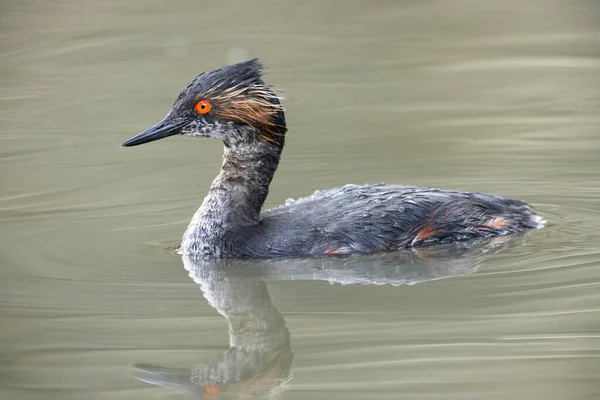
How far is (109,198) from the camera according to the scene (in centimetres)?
951

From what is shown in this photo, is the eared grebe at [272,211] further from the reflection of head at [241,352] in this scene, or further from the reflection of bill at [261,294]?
the reflection of head at [241,352]

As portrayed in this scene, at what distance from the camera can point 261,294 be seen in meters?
7.07

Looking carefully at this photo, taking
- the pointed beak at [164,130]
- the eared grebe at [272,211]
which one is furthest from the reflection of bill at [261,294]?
the pointed beak at [164,130]

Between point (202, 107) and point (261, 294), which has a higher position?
point (202, 107)

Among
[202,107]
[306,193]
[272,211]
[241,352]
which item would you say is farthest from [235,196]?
[241,352]

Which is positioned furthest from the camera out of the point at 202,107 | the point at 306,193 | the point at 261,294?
the point at 306,193

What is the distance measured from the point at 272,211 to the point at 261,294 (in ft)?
3.83

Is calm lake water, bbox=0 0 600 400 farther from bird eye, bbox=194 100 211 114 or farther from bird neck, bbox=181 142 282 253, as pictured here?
bird eye, bbox=194 100 211 114

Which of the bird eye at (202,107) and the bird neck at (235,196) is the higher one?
the bird eye at (202,107)

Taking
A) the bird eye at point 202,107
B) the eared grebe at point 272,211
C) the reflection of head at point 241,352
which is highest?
the bird eye at point 202,107

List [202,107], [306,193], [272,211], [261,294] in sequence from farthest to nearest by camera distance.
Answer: [306,193] < [272,211] < [202,107] < [261,294]

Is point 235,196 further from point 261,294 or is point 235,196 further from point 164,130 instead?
point 261,294

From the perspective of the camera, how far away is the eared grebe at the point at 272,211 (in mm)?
7703

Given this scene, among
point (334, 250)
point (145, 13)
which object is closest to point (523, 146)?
point (334, 250)
